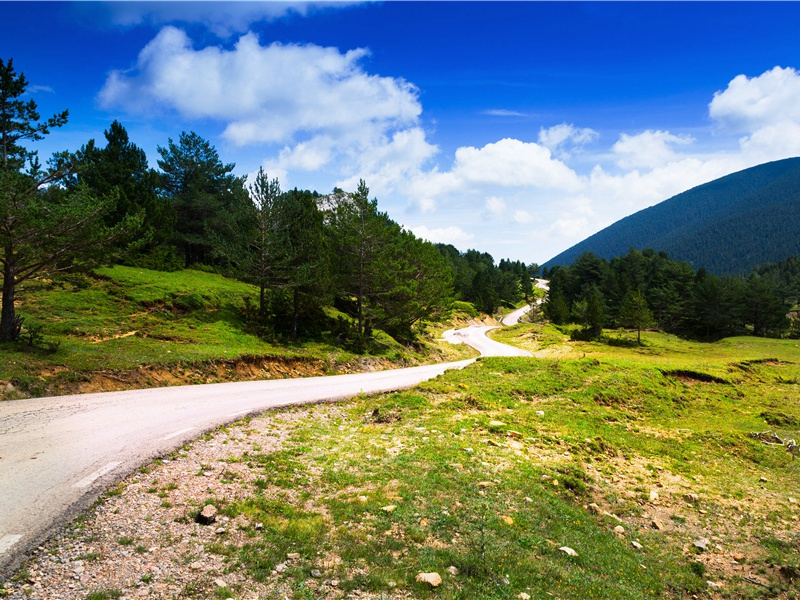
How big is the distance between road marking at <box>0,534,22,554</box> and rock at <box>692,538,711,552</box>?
1327 cm

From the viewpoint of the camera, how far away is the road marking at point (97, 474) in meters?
7.87

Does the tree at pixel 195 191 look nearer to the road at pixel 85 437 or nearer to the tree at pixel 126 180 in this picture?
the tree at pixel 126 180

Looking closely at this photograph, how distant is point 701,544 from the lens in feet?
29.7

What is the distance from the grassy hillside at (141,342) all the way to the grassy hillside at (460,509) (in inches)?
339

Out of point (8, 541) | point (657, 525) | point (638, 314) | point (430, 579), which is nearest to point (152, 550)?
point (8, 541)

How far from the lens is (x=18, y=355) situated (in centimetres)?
1656

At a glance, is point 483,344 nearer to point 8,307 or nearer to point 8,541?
point 8,307

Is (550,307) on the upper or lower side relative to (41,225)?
lower

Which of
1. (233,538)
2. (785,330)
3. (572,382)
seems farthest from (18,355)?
(785,330)

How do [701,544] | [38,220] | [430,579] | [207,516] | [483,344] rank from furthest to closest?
[483,344]
[38,220]
[701,544]
[207,516]
[430,579]

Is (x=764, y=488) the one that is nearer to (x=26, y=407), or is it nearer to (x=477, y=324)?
(x=26, y=407)

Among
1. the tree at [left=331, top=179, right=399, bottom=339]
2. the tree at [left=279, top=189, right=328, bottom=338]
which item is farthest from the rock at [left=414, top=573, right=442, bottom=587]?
the tree at [left=331, top=179, right=399, bottom=339]

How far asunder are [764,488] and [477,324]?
9273 cm

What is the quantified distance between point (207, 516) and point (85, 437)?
5.82m
